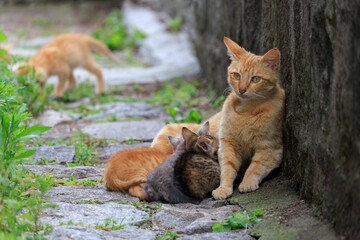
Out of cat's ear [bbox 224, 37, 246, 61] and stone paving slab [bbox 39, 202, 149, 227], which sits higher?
cat's ear [bbox 224, 37, 246, 61]

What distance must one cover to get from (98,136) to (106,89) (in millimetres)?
3191

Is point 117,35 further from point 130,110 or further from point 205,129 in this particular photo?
point 205,129

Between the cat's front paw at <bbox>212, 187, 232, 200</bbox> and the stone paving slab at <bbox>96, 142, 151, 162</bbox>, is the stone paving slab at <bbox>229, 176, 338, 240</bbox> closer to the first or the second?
the cat's front paw at <bbox>212, 187, 232, 200</bbox>

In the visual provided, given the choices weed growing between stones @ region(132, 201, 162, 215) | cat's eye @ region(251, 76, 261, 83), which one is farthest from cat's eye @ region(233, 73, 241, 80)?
weed growing between stones @ region(132, 201, 162, 215)

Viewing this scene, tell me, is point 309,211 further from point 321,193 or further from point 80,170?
point 80,170

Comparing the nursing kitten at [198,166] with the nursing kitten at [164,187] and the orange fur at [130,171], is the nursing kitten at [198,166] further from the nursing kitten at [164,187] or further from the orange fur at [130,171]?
the orange fur at [130,171]

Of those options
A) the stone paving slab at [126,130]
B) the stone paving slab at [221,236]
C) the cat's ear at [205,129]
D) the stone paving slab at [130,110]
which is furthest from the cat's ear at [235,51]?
the stone paving slab at [130,110]

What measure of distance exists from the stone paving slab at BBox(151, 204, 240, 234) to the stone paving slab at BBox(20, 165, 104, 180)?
1162 mm

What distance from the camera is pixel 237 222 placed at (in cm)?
310

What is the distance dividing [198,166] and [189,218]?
65 cm

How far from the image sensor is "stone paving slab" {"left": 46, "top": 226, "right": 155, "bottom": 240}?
275 centimetres

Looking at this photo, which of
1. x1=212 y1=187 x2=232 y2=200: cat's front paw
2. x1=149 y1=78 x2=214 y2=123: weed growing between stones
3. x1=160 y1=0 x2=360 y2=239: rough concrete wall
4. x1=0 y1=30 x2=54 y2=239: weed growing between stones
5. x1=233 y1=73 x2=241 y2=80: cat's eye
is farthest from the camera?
x1=149 y1=78 x2=214 y2=123: weed growing between stones

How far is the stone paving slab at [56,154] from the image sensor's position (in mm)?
4809

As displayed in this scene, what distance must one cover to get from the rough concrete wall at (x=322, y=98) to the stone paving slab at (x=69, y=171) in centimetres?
176
